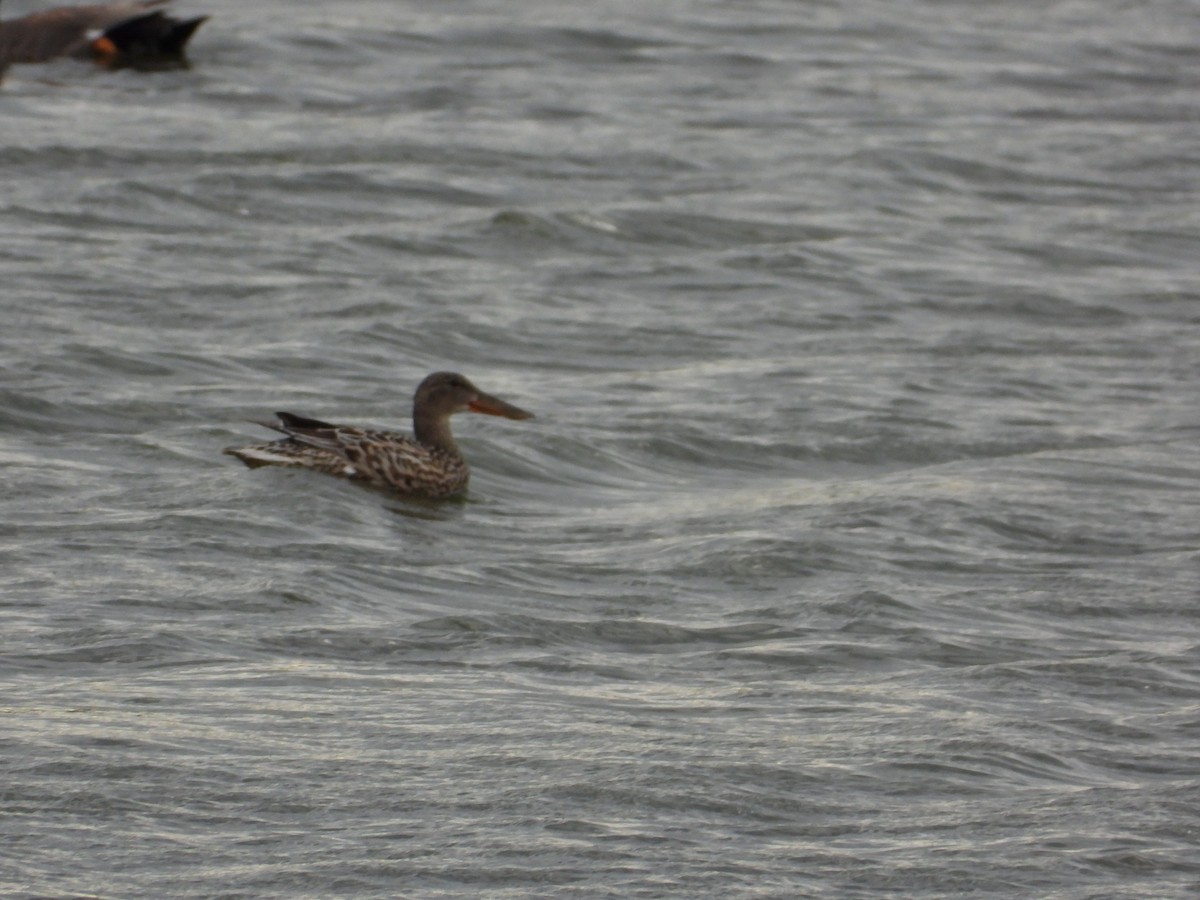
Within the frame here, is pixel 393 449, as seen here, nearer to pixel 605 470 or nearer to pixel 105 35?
pixel 605 470

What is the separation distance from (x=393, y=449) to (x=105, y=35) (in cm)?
1133

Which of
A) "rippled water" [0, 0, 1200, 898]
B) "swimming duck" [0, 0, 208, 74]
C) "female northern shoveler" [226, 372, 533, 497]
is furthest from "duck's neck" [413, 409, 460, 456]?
"swimming duck" [0, 0, 208, 74]

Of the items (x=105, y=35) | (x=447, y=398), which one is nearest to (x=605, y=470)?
(x=447, y=398)

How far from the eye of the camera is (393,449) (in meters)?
11.5

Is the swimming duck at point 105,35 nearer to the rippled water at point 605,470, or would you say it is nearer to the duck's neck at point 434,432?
the rippled water at point 605,470

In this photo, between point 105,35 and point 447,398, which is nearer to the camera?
point 447,398

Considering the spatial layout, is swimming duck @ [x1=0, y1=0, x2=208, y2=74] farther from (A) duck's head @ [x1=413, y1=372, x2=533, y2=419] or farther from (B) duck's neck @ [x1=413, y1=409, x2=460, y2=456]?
(B) duck's neck @ [x1=413, y1=409, x2=460, y2=456]

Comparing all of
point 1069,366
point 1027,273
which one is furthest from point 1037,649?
point 1027,273

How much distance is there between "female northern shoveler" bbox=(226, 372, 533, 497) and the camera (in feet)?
37.0

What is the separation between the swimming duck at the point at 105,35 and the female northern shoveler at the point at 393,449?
34.3ft

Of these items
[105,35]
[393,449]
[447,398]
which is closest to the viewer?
[393,449]

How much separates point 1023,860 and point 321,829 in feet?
5.93

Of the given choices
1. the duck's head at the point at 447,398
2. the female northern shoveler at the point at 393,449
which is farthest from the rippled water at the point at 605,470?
the duck's head at the point at 447,398

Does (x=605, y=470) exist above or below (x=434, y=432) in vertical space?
below
